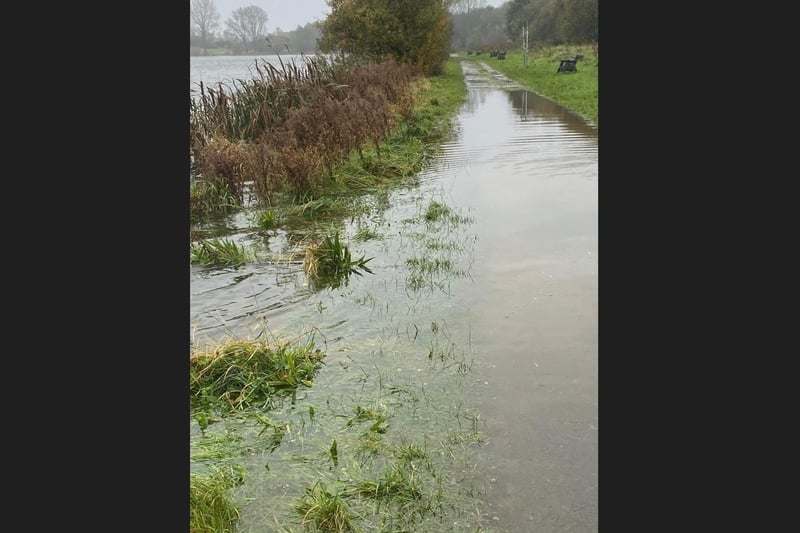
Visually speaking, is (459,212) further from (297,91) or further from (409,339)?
(297,91)

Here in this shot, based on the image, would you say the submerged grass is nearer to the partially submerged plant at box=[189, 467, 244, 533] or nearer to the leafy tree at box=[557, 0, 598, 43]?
the partially submerged plant at box=[189, 467, 244, 533]

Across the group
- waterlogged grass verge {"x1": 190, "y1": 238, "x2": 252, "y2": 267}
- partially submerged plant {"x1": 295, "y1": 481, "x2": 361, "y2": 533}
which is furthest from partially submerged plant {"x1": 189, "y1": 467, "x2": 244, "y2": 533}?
waterlogged grass verge {"x1": 190, "y1": 238, "x2": 252, "y2": 267}

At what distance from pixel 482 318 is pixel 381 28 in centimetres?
2676

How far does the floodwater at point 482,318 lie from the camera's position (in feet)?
12.7

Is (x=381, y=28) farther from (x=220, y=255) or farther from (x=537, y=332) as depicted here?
(x=537, y=332)

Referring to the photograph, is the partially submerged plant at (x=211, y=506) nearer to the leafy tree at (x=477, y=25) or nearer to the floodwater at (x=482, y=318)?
the floodwater at (x=482, y=318)

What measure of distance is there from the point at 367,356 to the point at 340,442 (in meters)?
1.25

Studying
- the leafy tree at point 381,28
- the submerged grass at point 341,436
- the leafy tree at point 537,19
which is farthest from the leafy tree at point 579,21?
the submerged grass at point 341,436

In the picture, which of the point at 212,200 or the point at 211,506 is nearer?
the point at 211,506

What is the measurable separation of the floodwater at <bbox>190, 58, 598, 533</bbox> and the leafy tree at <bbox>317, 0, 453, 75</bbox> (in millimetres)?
20537

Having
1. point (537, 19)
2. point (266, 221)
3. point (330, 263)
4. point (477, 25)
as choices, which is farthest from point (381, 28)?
point (477, 25)

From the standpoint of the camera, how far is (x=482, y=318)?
6.05 metres

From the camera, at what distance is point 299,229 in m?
9.45

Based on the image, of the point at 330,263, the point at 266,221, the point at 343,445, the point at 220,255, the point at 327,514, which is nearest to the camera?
the point at 327,514
